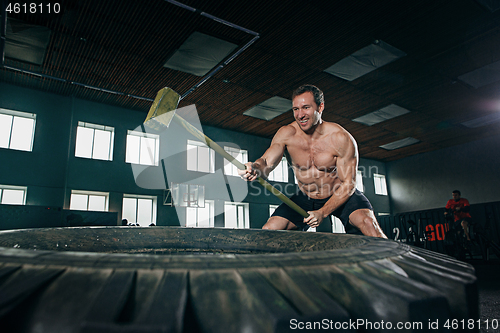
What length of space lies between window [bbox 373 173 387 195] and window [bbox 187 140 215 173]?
22.7ft

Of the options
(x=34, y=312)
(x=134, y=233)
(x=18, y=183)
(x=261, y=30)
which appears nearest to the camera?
(x=34, y=312)

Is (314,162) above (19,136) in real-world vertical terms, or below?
below

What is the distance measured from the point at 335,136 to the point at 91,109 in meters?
6.52

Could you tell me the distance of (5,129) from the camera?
20.1 ft

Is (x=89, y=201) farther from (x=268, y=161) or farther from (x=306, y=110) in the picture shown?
(x=306, y=110)

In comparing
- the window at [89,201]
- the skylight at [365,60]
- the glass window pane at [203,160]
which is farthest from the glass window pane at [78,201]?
the skylight at [365,60]

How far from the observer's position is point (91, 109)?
695cm

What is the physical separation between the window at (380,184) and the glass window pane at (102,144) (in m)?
9.49

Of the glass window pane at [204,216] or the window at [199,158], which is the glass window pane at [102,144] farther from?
the glass window pane at [204,216]


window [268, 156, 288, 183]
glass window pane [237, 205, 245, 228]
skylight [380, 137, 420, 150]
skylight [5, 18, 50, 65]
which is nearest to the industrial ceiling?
skylight [5, 18, 50, 65]

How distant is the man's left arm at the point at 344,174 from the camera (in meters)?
1.90

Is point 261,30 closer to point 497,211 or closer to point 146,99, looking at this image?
point 146,99

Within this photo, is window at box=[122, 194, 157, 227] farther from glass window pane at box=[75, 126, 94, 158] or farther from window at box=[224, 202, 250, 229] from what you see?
window at box=[224, 202, 250, 229]

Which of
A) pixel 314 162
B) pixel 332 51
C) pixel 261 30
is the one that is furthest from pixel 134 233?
pixel 332 51
